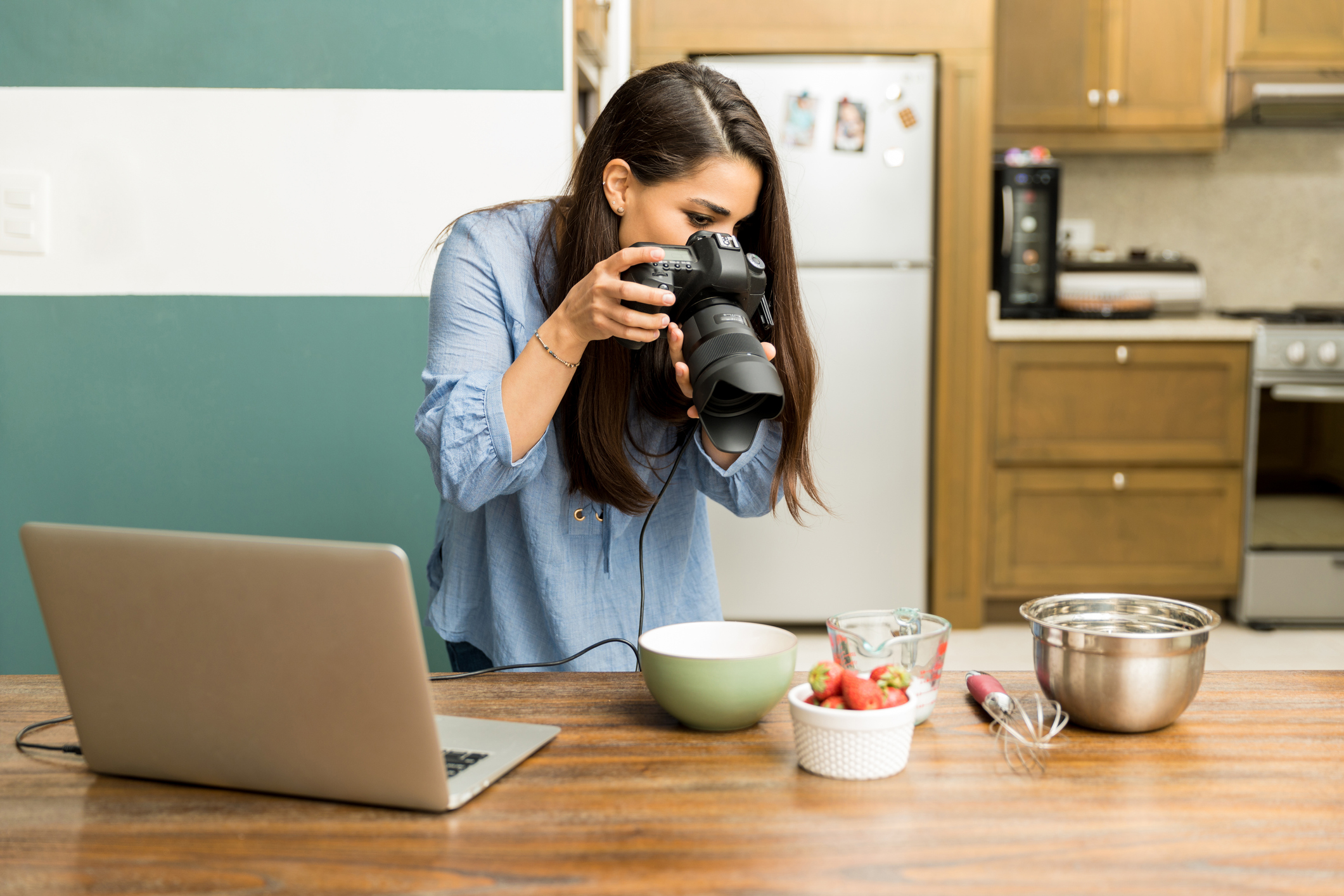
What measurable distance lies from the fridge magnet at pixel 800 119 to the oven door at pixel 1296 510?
1429mm

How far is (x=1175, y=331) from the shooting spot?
113 inches

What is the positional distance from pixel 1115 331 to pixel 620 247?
216 centimetres

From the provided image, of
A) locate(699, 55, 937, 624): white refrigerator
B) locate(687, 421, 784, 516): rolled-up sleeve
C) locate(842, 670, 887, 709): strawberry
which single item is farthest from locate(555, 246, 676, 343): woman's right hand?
locate(699, 55, 937, 624): white refrigerator

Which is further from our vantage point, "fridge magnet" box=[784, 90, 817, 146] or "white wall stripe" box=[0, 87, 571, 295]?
"fridge magnet" box=[784, 90, 817, 146]

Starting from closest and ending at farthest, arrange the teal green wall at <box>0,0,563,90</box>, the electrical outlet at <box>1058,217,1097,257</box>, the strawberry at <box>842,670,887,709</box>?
1. the strawberry at <box>842,670,887,709</box>
2. the teal green wall at <box>0,0,563,90</box>
3. the electrical outlet at <box>1058,217,1097,257</box>

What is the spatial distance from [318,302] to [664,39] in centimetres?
152

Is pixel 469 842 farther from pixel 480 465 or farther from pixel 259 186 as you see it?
pixel 259 186

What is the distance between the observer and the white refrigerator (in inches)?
110

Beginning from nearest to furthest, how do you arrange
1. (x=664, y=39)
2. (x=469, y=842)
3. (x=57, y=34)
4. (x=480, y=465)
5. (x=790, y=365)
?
1. (x=469, y=842)
2. (x=480, y=465)
3. (x=790, y=365)
4. (x=57, y=34)
5. (x=664, y=39)

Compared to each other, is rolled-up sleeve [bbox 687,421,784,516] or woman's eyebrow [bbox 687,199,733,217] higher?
woman's eyebrow [bbox 687,199,733,217]

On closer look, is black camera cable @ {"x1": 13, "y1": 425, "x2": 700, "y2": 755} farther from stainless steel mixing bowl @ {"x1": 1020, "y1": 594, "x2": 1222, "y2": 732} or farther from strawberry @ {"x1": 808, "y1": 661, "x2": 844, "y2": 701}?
stainless steel mixing bowl @ {"x1": 1020, "y1": 594, "x2": 1222, "y2": 732}

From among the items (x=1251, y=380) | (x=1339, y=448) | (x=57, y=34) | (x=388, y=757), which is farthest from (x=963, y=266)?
(x=388, y=757)

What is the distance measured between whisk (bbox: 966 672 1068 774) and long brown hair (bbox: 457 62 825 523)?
355 millimetres

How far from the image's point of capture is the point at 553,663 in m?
0.96
